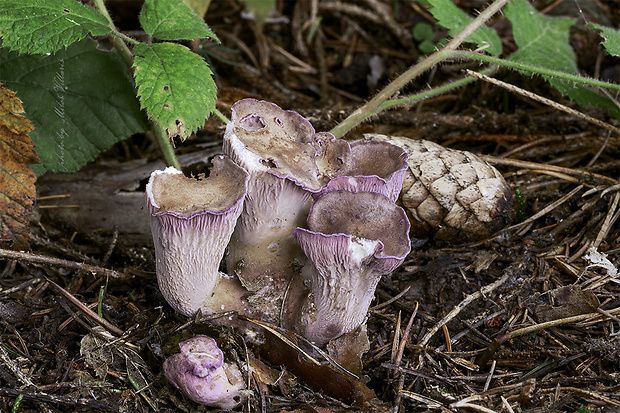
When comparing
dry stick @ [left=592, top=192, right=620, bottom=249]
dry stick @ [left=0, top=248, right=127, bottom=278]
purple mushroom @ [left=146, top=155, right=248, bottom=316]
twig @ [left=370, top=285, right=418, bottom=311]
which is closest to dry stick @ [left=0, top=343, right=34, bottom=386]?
dry stick @ [left=0, top=248, right=127, bottom=278]

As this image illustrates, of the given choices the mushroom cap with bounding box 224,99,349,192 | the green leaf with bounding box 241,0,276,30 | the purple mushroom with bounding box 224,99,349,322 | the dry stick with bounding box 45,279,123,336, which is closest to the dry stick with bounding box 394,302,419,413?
the purple mushroom with bounding box 224,99,349,322

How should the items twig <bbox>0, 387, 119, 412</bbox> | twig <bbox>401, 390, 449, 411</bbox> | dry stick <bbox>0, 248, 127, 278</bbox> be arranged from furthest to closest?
dry stick <bbox>0, 248, 127, 278</bbox>, twig <bbox>401, 390, 449, 411</bbox>, twig <bbox>0, 387, 119, 412</bbox>

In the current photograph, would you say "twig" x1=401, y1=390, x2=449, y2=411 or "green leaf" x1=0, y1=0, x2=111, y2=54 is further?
"green leaf" x1=0, y1=0, x2=111, y2=54

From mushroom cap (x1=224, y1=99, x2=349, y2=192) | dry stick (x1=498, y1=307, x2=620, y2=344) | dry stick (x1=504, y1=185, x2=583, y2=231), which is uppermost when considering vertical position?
mushroom cap (x1=224, y1=99, x2=349, y2=192)

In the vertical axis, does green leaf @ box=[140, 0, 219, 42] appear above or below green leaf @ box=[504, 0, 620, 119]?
above

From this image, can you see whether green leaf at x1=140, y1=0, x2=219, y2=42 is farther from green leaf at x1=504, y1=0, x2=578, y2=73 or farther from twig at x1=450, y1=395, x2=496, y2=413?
green leaf at x1=504, y1=0, x2=578, y2=73

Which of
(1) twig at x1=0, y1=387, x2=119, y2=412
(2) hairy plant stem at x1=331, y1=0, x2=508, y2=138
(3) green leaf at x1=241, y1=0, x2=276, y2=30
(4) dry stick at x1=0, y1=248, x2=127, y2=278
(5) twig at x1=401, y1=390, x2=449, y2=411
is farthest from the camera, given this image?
(3) green leaf at x1=241, y1=0, x2=276, y2=30

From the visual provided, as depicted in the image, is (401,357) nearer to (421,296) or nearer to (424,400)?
(424,400)

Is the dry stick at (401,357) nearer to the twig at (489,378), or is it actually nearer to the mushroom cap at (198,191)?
the twig at (489,378)
